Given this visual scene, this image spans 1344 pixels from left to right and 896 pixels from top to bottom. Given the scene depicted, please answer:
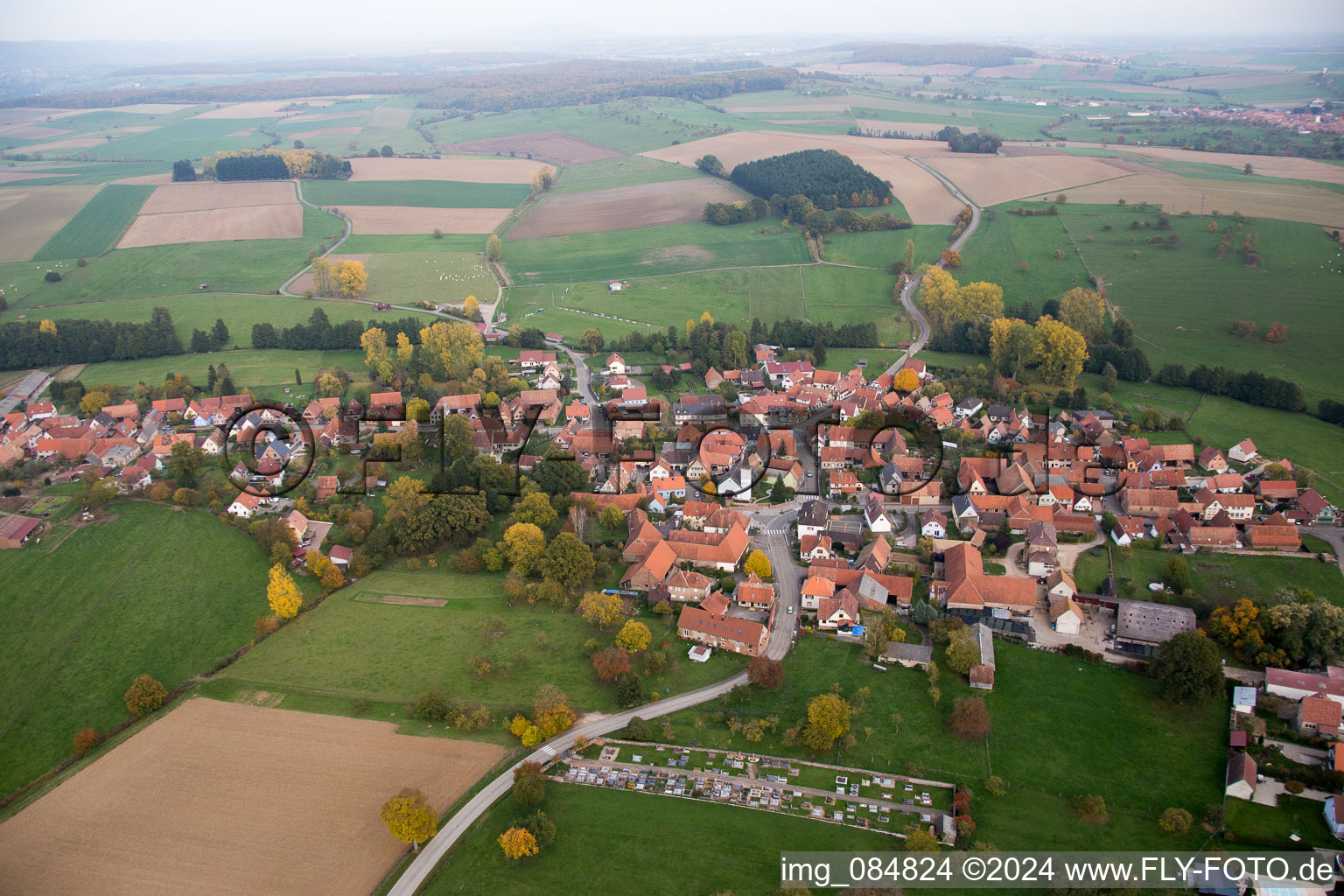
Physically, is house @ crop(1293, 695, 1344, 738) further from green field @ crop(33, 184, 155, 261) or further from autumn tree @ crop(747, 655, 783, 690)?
green field @ crop(33, 184, 155, 261)

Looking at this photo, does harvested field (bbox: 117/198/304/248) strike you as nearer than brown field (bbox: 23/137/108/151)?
Yes

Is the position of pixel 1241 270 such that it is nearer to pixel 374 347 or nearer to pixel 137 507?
pixel 374 347

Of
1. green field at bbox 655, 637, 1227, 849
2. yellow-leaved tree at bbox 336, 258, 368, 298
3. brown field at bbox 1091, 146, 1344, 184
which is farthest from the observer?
brown field at bbox 1091, 146, 1344, 184

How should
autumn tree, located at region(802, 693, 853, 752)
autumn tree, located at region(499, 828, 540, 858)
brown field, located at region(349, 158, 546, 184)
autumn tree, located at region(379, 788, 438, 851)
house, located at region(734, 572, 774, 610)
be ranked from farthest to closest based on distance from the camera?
1. brown field, located at region(349, 158, 546, 184)
2. house, located at region(734, 572, 774, 610)
3. autumn tree, located at region(802, 693, 853, 752)
4. autumn tree, located at region(379, 788, 438, 851)
5. autumn tree, located at region(499, 828, 540, 858)

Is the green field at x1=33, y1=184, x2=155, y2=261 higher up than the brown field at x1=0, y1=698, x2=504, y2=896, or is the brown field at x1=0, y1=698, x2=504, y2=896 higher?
the green field at x1=33, y1=184, x2=155, y2=261

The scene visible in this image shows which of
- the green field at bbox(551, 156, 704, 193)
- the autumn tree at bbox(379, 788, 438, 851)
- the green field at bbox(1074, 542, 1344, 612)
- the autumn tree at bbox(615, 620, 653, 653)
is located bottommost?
the autumn tree at bbox(379, 788, 438, 851)

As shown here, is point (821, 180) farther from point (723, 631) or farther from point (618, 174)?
point (723, 631)

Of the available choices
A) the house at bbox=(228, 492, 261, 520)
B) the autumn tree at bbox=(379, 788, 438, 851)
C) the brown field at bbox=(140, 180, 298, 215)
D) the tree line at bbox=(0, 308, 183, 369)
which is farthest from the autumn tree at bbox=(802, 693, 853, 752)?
the brown field at bbox=(140, 180, 298, 215)

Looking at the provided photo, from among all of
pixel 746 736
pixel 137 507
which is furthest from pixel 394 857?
pixel 137 507
